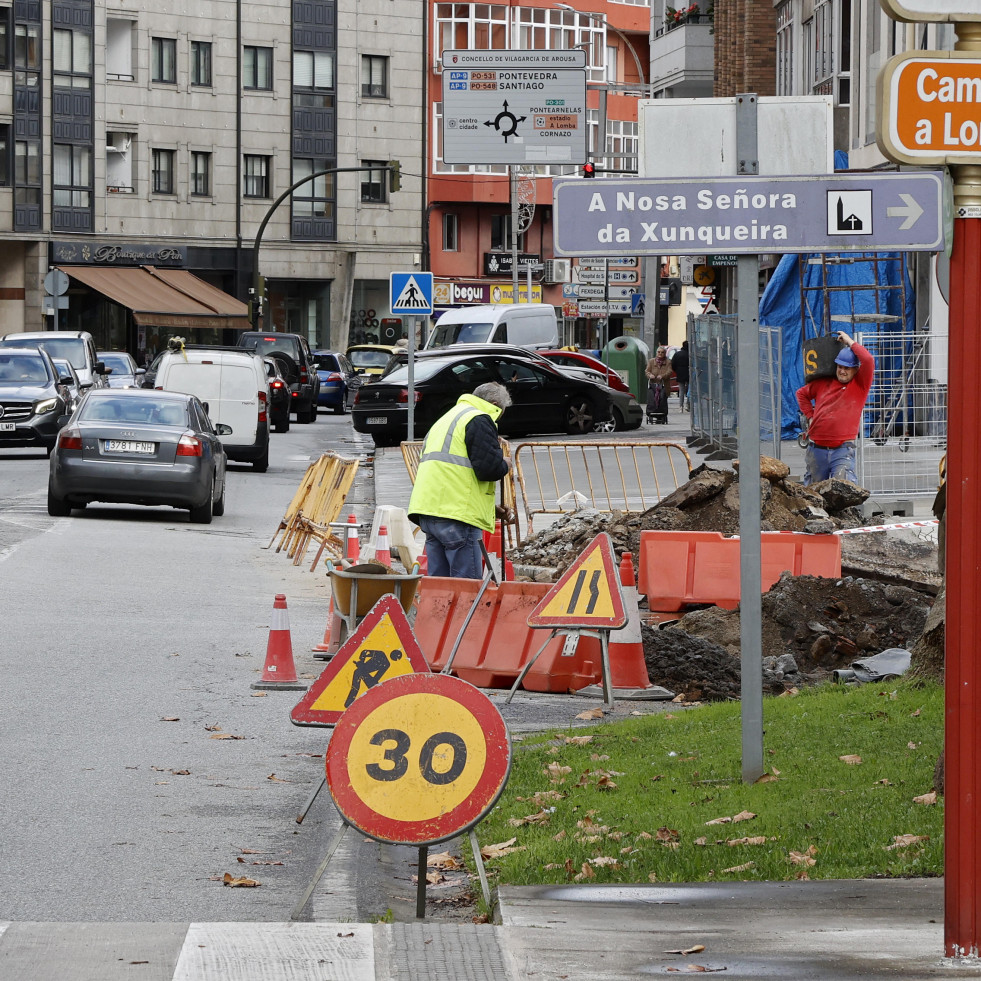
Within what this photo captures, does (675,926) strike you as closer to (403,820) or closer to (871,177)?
(403,820)

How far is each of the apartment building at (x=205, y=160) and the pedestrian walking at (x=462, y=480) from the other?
157ft

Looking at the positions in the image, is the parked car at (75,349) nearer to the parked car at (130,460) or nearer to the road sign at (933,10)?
the parked car at (130,460)

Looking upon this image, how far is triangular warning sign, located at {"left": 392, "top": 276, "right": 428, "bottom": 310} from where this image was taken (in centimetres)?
2777

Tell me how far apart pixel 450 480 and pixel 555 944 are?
7.19 meters

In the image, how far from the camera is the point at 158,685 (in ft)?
35.7

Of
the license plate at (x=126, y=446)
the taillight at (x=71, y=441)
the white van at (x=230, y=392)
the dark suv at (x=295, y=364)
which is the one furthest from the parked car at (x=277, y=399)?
the taillight at (x=71, y=441)

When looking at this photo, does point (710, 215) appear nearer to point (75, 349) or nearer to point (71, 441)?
point (71, 441)

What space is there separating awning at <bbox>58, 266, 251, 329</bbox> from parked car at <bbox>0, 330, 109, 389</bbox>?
979 inches

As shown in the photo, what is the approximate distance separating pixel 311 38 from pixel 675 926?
66701 millimetres

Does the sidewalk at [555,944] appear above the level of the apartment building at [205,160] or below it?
below

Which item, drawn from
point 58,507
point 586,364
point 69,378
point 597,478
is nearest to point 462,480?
point 58,507

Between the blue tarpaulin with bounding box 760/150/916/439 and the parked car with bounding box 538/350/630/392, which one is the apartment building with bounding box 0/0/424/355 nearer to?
the parked car with bounding box 538/350/630/392

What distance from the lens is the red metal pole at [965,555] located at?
16.2ft

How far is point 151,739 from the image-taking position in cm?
931
